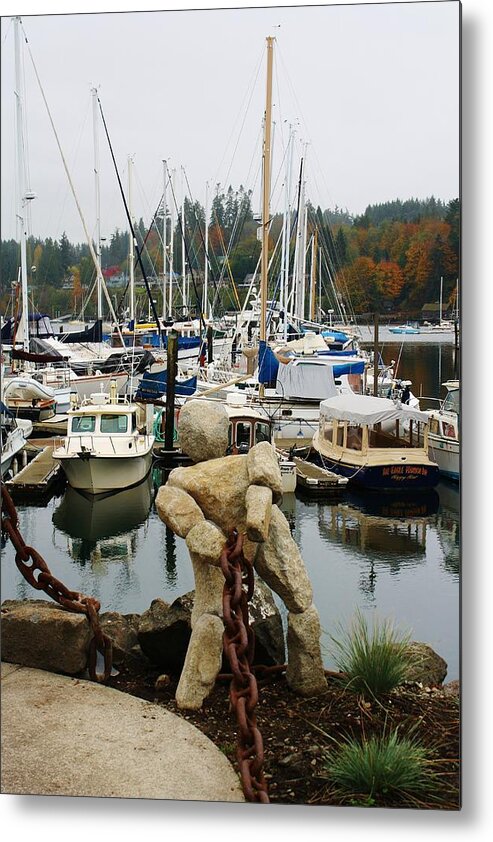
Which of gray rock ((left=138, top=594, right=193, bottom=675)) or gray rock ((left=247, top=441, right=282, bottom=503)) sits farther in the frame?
gray rock ((left=138, top=594, right=193, bottom=675))

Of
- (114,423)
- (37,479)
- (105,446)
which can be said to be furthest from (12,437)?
(114,423)

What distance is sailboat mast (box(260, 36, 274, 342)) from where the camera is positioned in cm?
418

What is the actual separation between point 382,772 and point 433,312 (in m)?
1.92

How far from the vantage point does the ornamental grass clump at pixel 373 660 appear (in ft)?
12.3

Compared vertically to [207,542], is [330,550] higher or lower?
lower

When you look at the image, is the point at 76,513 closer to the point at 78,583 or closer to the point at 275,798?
the point at 78,583

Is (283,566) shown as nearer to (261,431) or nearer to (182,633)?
(182,633)

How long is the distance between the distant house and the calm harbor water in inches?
5.3

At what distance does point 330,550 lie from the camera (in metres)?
5.46

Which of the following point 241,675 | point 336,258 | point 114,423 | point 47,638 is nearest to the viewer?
point 241,675

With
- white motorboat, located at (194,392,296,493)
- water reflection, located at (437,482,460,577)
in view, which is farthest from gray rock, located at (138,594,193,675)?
water reflection, located at (437,482,460,577)

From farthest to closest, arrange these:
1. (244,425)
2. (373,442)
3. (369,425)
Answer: (373,442) → (369,425) → (244,425)

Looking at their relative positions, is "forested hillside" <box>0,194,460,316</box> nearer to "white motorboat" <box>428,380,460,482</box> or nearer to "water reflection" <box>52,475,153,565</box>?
"white motorboat" <box>428,380,460,482</box>

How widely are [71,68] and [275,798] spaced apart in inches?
122
